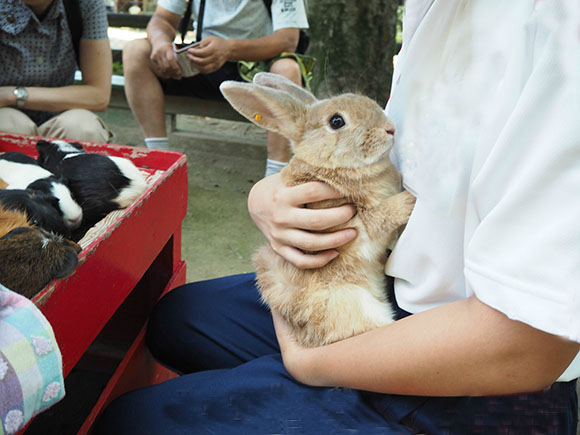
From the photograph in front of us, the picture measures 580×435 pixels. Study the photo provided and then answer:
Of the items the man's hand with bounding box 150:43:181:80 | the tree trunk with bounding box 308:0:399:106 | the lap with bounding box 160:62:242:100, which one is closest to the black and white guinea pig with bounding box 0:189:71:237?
the man's hand with bounding box 150:43:181:80

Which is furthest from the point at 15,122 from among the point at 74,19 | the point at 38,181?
the point at 38,181

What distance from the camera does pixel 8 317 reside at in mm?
819

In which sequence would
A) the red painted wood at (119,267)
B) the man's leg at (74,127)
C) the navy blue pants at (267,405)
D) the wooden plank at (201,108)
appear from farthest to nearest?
1. the wooden plank at (201,108)
2. the man's leg at (74,127)
3. the red painted wood at (119,267)
4. the navy blue pants at (267,405)

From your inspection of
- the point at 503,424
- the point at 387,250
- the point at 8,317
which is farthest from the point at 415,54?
the point at 8,317

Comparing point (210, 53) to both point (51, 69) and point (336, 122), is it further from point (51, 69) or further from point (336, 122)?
point (336, 122)

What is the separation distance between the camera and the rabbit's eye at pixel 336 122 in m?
1.36

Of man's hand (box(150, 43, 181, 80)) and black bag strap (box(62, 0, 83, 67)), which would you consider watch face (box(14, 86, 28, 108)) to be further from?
man's hand (box(150, 43, 181, 80))

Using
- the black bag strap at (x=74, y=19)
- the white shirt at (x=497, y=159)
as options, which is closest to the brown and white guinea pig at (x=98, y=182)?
the white shirt at (x=497, y=159)

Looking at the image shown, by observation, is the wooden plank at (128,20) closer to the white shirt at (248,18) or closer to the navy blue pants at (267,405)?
the white shirt at (248,18)

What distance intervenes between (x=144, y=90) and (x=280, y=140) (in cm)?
115

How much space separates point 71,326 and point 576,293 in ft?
3.08

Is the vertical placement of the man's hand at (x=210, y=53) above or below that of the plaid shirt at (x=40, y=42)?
below

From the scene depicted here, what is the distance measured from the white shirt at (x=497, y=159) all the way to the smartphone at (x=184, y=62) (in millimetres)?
2842

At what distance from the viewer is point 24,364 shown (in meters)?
0.80
